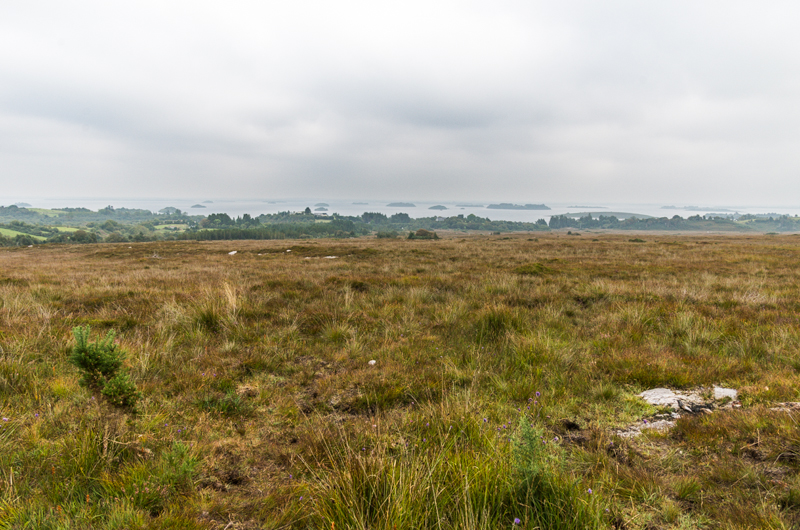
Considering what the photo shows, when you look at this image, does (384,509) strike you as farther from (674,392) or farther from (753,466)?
(674,392)

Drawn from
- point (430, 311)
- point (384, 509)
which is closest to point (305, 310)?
point (430, 311)

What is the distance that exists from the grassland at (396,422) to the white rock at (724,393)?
0.15m

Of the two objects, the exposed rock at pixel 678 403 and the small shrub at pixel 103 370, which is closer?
the small shrub at pixel 103 370

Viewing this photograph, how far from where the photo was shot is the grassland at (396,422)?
1888 millimetres

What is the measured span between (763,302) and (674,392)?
259 inches

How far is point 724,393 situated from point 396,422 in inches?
147

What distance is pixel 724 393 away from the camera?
3.49 metres

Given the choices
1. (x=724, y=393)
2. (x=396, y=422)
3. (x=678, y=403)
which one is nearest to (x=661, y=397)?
(x=678, y=403)

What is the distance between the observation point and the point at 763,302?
7.32 metres

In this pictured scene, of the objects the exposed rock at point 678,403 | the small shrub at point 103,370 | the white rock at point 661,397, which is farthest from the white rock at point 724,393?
the small shrub at point 103,370

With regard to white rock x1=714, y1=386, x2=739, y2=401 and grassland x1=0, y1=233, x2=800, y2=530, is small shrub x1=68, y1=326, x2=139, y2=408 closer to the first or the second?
grassland x1=0, y1=233, x2=800, y2=530

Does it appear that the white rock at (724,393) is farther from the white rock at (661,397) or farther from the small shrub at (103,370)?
the small shrub at (103,370)

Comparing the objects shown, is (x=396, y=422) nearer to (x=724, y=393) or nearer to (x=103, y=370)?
(x=103, y=370)

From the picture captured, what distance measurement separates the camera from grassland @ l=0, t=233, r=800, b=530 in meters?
1.89
